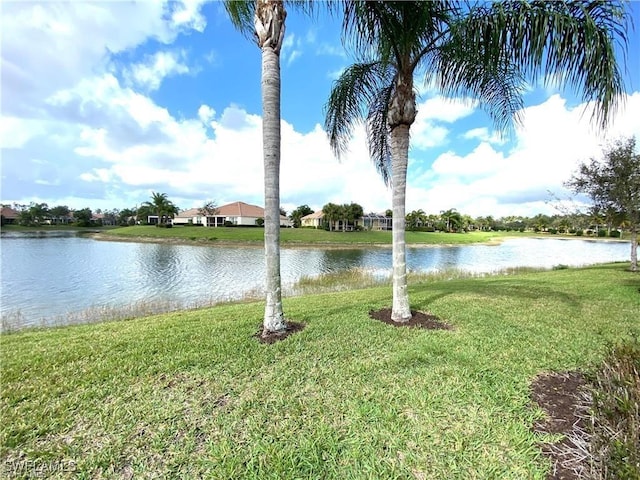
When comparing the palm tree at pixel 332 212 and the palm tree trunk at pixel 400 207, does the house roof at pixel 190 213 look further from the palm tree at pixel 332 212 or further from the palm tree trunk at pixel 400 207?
the palm tree trunk at pixel 400 207

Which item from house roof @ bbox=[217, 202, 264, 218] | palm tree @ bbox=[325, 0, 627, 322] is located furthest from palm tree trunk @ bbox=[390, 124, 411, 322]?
house roof @ bbox=[217, 202, 264, 218]

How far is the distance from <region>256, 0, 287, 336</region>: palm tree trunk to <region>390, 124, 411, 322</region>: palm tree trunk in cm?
211

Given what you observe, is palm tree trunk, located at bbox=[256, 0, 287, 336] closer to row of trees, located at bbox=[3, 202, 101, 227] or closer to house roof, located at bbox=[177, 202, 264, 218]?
house roof, located at bbox=[177, 202, 264, 218]

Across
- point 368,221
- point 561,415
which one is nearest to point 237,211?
point 368,221

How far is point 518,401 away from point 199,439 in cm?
288

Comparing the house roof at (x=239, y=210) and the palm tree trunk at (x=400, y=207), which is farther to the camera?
the house roof at (x=239, y=210)

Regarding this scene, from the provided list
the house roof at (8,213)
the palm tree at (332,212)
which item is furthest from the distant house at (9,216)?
the palm tree at (332,212)

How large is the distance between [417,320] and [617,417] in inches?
124

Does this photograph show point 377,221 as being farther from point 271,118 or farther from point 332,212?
point 271,118

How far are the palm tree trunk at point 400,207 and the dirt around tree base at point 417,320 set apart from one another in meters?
0.13

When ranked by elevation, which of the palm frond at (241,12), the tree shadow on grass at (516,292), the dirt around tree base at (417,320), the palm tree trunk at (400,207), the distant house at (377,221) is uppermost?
the palm frond at (241,12)

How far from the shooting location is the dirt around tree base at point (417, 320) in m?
4.96

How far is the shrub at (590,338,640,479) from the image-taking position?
1799 mm

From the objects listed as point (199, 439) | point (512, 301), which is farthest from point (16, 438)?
point (512, 301)
